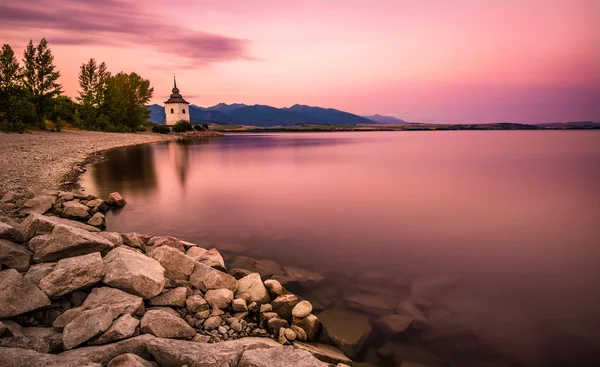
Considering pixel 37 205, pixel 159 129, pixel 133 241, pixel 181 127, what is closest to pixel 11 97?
pixel 37 205

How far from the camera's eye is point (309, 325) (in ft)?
22.6

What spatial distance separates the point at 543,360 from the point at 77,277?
381 inches

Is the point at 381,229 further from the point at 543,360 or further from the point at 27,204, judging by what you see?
the point at 27,204

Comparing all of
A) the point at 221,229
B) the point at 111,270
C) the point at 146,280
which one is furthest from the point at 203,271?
the point at 221,229

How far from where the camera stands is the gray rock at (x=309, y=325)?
270 inches

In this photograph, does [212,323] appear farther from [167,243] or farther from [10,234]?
[10,234]

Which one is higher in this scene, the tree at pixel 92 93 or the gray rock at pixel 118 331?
the tree at pixel 92 93

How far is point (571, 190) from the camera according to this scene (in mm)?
25953

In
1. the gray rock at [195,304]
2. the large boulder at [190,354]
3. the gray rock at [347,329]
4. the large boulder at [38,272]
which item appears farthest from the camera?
the gray rock at [195,304]

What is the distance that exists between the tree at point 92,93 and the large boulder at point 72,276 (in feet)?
286

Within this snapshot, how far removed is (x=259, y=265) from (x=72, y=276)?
5.43 meters

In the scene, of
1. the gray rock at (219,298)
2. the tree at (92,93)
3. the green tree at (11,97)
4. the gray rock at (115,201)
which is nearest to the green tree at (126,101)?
the tree at (92,93)

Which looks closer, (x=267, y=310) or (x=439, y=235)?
(x=267, y=310)

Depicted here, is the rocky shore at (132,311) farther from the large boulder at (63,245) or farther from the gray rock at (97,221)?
the gray rock at (97,221)
